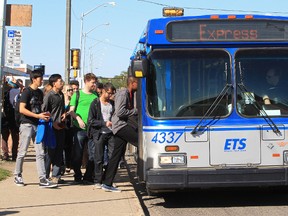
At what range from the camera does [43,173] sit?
351 inches

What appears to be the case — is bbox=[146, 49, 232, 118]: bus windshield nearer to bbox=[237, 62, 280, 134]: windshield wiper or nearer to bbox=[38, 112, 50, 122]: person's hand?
bbox=[237, 62, 280, 134]: windshield wiper

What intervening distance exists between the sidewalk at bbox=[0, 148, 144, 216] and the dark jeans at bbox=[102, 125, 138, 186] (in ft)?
1.05

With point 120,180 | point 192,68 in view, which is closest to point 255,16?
point 192,68

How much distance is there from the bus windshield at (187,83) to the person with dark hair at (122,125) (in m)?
1.03

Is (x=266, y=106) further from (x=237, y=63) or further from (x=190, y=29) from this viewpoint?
(x=190, y=29)

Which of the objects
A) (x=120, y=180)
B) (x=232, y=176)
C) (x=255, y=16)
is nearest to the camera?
(x=232, y=176)

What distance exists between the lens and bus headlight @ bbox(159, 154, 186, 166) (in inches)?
290

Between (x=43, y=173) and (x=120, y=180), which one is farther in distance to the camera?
(x=120, y=180)

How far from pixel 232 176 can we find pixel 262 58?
6.13 feet

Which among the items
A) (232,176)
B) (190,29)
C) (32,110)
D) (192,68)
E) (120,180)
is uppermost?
(190,29)

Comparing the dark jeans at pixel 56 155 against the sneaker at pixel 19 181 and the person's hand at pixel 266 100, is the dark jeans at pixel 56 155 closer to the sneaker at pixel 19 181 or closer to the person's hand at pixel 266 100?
the sneaker at pixel 19 181

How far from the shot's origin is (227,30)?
25.1 ft

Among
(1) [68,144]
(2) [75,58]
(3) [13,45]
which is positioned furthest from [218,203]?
(2) [75,58]

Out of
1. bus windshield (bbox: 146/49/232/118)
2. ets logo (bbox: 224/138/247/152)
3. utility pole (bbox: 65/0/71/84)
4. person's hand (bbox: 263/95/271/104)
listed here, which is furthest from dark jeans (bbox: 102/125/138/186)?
utility pole (bbox: 65/0/71/84)
